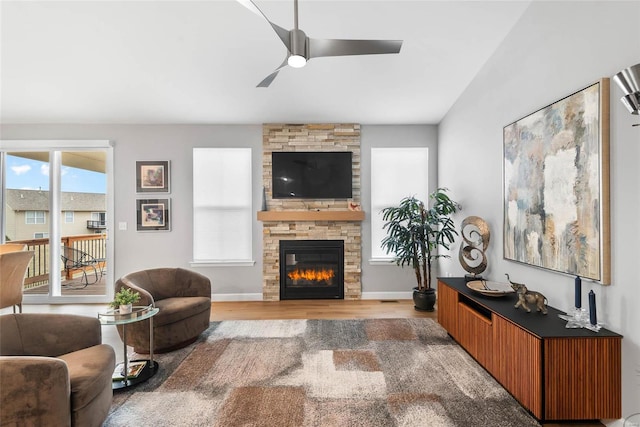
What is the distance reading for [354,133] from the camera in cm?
460

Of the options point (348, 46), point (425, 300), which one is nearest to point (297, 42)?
point (348, 46)

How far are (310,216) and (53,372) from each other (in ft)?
10.8

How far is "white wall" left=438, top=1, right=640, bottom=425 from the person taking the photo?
1722 millimetres

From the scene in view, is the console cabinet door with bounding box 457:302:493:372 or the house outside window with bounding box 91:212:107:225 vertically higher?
the house outside window with bounding box 91:212:107:225

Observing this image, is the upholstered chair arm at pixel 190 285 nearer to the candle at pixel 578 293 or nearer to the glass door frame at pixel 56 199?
the glass door frame at pixel 56 199

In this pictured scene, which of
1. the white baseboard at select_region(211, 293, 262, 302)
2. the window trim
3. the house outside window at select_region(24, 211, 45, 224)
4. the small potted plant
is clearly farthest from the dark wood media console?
the house outside window at select_region(24, 211, 45, 224)

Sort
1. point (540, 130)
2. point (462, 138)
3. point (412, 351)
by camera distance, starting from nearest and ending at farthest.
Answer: point (540, 130), point (412, 351), point (462, 138)

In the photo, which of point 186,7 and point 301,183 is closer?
point 186,7

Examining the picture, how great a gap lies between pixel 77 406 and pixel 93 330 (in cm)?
58

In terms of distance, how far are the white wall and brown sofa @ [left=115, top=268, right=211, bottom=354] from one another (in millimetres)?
3082

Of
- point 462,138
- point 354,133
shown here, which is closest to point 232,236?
point 354,133

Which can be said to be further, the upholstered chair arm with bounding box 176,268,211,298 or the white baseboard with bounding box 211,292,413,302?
the white baseboard with bounding box 211,292,413,302

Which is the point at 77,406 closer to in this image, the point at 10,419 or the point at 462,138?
the point at 10,419

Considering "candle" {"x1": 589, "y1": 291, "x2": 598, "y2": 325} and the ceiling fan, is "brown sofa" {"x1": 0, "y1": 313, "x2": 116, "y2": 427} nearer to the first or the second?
the ceiling fan
